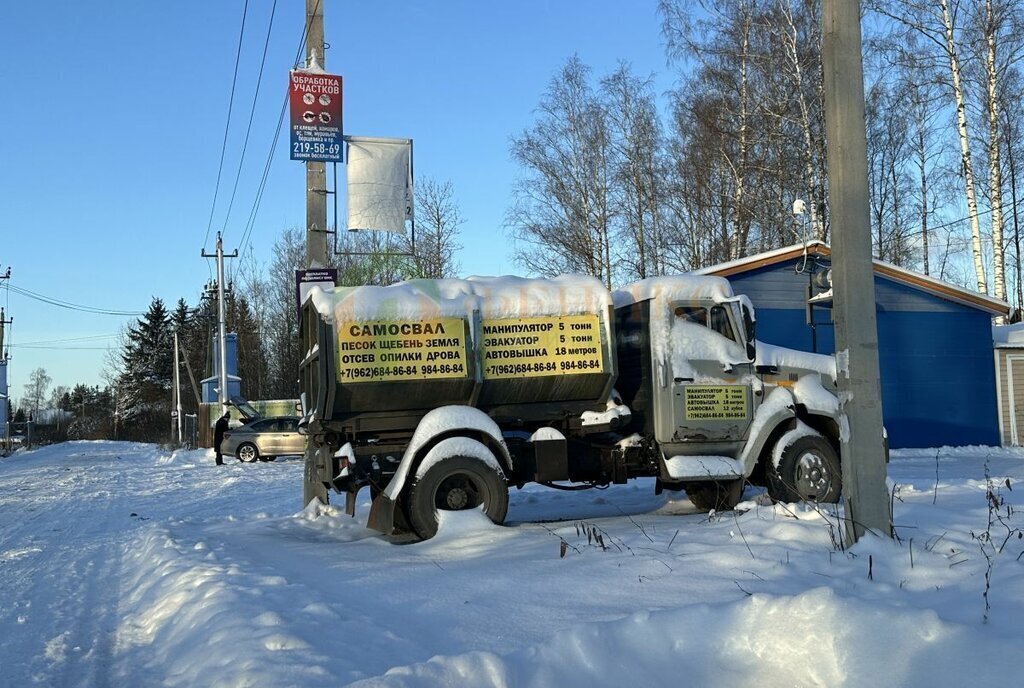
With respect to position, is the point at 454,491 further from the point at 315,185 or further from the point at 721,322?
the point at 315,185

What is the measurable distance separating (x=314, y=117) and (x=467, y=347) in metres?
6.67

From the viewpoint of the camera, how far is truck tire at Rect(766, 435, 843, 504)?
371 inches

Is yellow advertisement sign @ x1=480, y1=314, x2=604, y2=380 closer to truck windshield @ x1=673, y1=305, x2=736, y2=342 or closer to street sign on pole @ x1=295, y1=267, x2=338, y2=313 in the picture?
truck windshield @ x1=673, y1=305, x2=736, y2=342

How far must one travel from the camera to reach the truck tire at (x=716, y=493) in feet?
31.4

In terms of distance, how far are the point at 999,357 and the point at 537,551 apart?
19.2m

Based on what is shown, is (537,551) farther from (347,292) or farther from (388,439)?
(347,292)

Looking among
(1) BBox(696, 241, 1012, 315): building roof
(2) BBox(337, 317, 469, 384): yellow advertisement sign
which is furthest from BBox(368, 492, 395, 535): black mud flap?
(1) BBox(696, 241, 1012, 315): building roof

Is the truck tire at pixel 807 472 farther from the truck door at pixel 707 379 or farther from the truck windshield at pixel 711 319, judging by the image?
the truck windshield at pixel 711 319

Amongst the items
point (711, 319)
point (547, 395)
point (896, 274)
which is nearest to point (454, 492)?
point (547, 395)

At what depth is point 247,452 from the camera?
26812 millimetres

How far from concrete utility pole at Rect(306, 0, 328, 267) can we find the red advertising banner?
26 cm

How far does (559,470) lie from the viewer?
898cm

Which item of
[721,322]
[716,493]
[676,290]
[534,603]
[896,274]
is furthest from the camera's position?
[896,274]


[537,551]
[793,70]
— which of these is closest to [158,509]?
[537,551]
